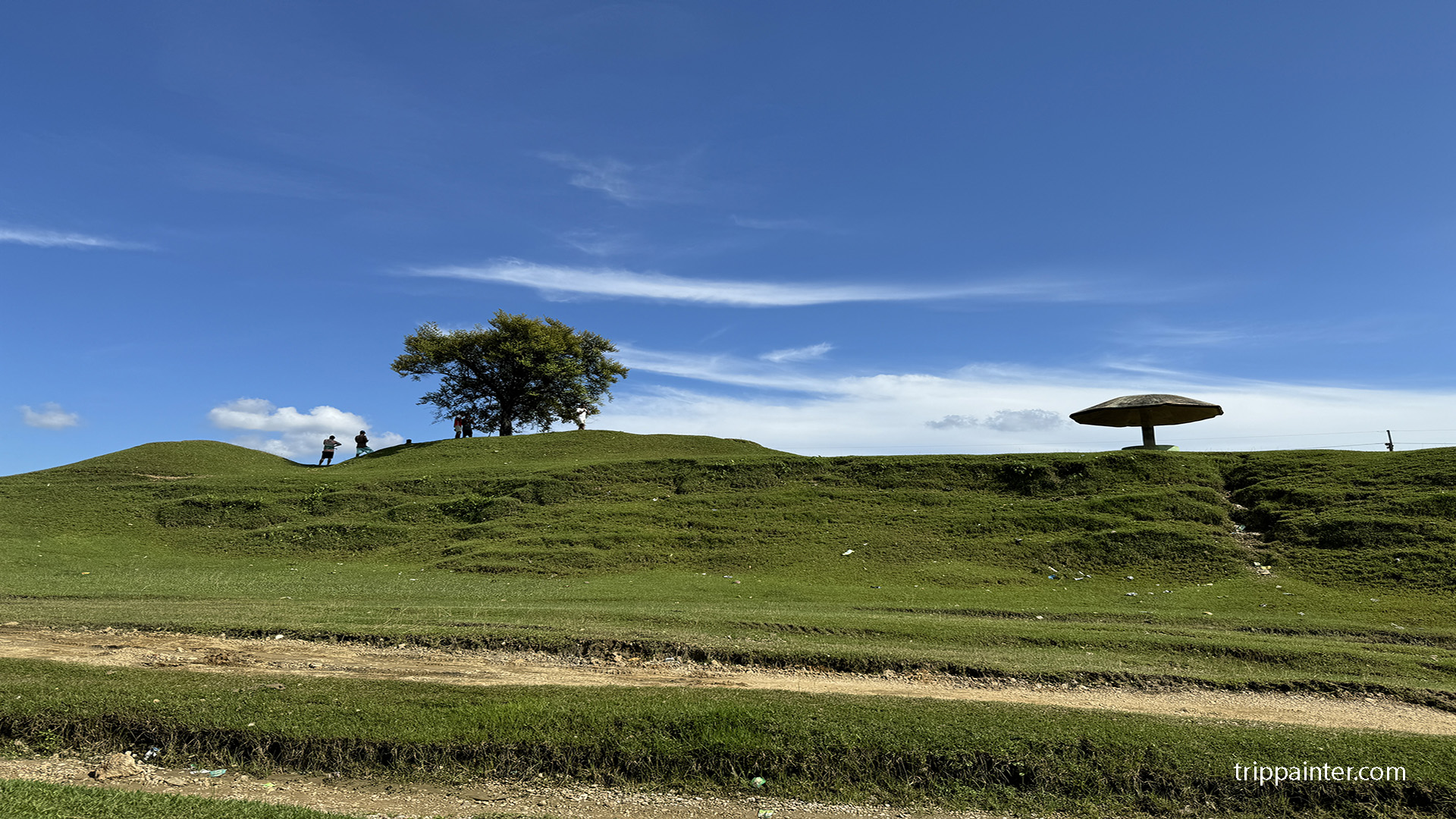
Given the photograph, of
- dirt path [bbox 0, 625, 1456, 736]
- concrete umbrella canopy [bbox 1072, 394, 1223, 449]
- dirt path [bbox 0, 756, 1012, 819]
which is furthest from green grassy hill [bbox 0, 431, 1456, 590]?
dirt path [bbox 0, 756, 1012, 819]

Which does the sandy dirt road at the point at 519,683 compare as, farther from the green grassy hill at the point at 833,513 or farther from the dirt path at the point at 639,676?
the green grassy hill at the point at 833,513

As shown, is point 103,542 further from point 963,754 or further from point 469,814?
point 963,754

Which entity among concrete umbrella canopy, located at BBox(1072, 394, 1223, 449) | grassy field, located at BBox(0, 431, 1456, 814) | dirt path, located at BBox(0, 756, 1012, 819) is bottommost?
dirt path, located at BBox(0, 756, 1012, 819)

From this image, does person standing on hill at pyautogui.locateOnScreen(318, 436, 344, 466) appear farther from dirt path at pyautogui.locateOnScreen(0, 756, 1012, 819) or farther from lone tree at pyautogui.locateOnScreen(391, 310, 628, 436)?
dirt path at pyautogui.locateOnScreen(0, 756, 1012, 819)

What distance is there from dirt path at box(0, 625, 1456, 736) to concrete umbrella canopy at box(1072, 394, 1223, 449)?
23.4m

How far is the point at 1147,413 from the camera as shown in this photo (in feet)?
109

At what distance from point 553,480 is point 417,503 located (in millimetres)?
5341

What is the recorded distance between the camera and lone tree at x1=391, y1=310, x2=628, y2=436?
5516cm

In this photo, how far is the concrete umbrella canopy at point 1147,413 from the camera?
32.6m

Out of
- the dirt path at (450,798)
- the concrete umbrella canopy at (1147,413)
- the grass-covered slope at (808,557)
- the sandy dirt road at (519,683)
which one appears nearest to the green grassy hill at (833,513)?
the grass-covered slope at (808,557)

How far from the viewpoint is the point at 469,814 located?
7141 mm

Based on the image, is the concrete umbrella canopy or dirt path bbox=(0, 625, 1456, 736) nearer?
dirt path bbox=(0, 625, 1456, 736)

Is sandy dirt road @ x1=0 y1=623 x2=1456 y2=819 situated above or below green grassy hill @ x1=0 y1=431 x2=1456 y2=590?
below

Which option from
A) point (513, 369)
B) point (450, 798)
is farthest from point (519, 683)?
point (513, 369)
